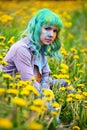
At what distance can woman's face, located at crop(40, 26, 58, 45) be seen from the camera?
3.61 m

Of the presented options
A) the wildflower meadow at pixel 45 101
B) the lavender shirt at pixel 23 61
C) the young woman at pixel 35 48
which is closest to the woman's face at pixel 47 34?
the young woman at pixel 35 48

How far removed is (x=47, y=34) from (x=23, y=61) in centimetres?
31

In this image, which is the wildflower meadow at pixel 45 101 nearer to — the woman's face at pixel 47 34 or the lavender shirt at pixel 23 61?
the lavender shirt at pixel 23 61

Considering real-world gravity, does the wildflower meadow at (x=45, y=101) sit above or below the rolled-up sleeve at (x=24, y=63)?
below

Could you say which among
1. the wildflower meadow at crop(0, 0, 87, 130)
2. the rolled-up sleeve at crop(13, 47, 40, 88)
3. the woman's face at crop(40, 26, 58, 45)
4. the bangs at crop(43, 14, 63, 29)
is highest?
the bangs at crop(43, 14, 63, 29)

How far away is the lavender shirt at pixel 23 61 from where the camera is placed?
3.51 metres

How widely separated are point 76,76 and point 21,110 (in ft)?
5.81

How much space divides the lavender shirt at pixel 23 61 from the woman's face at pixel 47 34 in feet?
0.43

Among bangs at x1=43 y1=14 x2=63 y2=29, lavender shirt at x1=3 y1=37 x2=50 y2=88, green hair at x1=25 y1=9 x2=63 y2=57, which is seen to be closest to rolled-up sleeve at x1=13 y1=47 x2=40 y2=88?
lavender shirt at x1=3 y1=37 x2=50 y2=88

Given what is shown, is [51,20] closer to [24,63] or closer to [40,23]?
[40,23]

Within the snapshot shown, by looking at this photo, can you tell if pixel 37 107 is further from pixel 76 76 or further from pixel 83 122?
pixel 76 76

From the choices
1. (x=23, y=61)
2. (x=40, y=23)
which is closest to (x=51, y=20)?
(x=40, y=23)

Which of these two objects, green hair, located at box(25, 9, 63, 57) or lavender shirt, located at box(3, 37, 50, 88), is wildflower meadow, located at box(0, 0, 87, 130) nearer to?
lavender shirt, located at box(3, 37, 50, 88)

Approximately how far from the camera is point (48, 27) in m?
3.62
